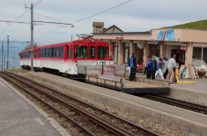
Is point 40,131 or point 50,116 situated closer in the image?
point 40,131

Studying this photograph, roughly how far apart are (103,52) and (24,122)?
17.3 m

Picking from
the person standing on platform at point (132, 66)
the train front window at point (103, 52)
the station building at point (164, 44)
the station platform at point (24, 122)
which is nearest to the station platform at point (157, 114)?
the station platform at point (24, 122)

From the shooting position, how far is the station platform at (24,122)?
34.4ft

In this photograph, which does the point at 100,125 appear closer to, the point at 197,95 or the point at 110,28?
the point at 197,95

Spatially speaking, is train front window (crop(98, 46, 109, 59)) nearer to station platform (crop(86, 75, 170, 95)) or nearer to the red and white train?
the red and white train

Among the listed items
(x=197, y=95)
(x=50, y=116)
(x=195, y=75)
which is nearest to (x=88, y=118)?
(x=50, y=116)

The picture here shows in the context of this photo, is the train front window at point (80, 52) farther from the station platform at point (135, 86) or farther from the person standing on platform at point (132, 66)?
the person standing on platform at point (132, 66)

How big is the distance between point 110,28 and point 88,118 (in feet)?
188

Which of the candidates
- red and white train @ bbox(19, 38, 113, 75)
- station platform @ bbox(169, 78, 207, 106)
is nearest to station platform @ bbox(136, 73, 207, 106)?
station platform @ bbox(169, 78, 207, 106)

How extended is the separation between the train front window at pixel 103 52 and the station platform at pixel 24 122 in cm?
1295

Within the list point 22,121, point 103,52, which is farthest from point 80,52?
point 22,121

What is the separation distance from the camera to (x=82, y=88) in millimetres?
20750

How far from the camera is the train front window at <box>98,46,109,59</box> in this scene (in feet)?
94.4

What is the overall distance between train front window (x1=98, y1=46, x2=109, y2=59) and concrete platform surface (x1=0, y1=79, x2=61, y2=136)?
12715 millimetres
